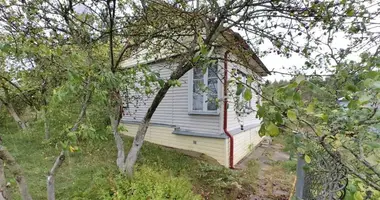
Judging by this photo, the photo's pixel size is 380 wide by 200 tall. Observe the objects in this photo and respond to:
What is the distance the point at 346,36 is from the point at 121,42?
3.88m

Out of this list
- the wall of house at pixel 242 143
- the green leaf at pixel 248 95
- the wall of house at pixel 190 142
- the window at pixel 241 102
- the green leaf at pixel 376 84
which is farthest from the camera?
the wall of house at pixel 242 143

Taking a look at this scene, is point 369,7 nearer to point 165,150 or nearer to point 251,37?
point 251,37

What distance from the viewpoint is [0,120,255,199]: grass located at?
3521mm

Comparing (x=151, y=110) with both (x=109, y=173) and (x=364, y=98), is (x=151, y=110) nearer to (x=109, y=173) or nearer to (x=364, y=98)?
(x=109, y=173)

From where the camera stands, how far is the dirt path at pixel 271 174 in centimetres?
448

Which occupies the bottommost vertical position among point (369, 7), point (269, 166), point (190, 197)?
point (269, 166)

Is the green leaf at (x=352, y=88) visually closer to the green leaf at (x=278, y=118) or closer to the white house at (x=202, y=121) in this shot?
the green leaf at (x=278, y=118)

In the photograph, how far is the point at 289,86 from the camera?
633mm

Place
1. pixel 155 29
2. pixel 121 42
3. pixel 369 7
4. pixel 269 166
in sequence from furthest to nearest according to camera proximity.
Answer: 1. pixel 269 166
2. pixel 121 42
3. pixel 155 29
4. pixel 369 7

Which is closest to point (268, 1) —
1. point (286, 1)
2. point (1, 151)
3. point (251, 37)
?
point (286, 1)

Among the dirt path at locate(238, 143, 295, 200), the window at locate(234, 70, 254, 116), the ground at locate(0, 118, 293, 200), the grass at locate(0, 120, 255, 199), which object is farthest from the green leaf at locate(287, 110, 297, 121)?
the dirt path at locate(238, 143, 295, 200)

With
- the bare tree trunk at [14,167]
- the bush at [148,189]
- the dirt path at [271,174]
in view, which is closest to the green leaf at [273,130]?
the bare tree trunk at [14,167]

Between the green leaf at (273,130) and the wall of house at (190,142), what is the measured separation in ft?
17.2

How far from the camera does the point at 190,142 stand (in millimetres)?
6578
